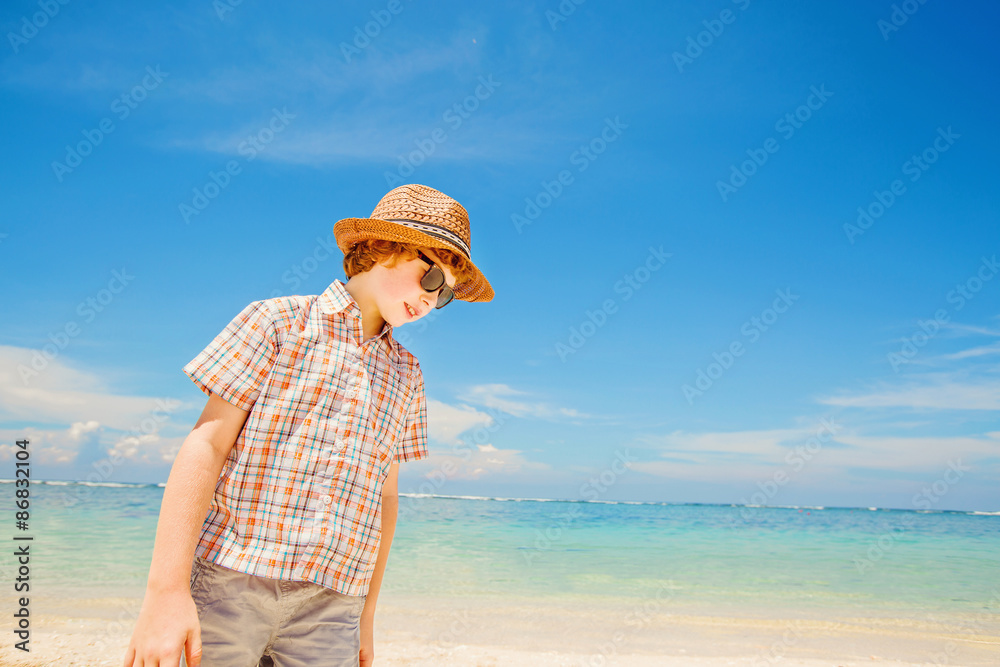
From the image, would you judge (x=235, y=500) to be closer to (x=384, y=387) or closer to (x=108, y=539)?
(x=384, y=387)

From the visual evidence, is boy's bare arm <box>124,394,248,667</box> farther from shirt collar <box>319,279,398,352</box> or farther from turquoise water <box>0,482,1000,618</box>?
turquoise water <box>0,482,1000,618</box>

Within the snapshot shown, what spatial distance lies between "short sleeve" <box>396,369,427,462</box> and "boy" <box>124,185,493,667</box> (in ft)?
0.50

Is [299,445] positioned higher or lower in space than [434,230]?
lower

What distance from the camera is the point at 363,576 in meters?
1.58

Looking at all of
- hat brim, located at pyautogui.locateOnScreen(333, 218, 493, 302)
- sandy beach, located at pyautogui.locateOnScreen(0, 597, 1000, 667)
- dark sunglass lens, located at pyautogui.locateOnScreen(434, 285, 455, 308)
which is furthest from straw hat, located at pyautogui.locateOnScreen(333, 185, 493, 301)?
sandy beach, located at pyautogui.locateOnScreen(0, 597, 1000, 667)

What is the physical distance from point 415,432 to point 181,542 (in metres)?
0.78

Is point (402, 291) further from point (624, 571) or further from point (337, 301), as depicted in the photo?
point (624, 571)

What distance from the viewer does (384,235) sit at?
172 cm

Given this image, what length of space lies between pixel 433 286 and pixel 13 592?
25.6ft

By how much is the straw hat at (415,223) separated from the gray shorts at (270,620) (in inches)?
37.3

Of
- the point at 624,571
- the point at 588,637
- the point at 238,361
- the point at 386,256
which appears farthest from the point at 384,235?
the point at 624,571

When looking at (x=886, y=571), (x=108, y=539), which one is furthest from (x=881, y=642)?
(x=108, y=539)

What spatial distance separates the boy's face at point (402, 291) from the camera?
5.64 ft

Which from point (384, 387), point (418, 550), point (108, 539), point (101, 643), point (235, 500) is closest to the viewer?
point (235, 500)
